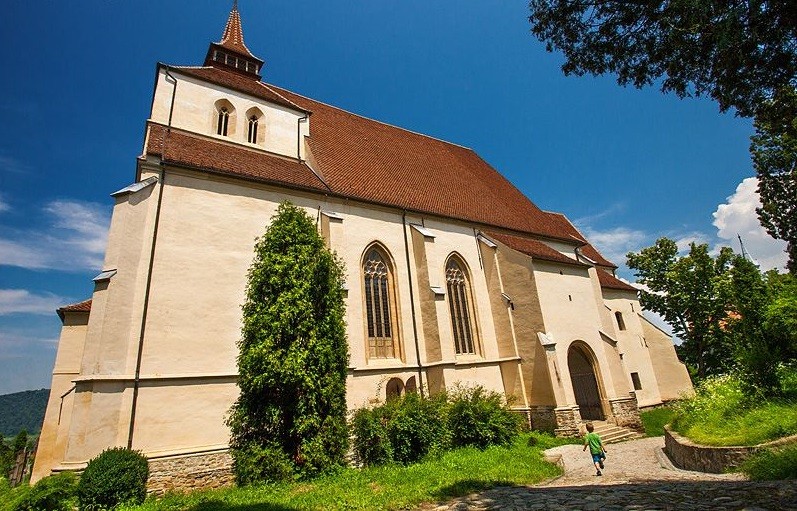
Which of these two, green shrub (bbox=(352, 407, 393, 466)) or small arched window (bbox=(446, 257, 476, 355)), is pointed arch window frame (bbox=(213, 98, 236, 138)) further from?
green shrub (bbox=(352, 407, 393, 466))

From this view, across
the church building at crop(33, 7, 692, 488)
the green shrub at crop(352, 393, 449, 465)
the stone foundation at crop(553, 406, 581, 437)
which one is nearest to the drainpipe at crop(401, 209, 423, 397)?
the church building at crop(33, 7, 692, 488)

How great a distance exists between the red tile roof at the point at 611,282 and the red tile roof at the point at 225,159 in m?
17.1

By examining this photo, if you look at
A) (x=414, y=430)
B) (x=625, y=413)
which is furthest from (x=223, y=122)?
(x=625, y=413)

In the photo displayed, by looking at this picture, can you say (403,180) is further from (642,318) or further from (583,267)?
(642,318)

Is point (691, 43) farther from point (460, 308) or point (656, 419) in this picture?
point (656, 419)

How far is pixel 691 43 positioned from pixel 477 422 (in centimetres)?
1077

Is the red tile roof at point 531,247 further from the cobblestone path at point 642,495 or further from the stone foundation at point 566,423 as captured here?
the cobblestone path at point 642,495

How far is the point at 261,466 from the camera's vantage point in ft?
29.2

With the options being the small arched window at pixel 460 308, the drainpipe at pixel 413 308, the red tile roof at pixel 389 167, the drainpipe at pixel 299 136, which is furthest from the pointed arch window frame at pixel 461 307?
the drainpipe at pixel 299 136

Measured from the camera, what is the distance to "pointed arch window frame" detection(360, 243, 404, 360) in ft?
44.2

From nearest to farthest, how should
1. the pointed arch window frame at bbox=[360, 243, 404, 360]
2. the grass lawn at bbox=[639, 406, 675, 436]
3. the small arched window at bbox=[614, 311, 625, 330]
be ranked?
the pointed arch window frame at bbox=[360, 243, 404, 360]
the grass lawn at bbox=[639, 406, 675, 436]
the small arched window at bbox=[614, 311, 625, 330]

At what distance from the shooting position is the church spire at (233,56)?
59.8 feet

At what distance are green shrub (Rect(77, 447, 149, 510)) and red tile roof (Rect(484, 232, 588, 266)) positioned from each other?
46.8 feet

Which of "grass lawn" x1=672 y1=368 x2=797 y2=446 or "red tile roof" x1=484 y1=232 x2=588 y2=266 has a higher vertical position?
"red tile roof" x1=484 y1=232 x2=588 y2=266
